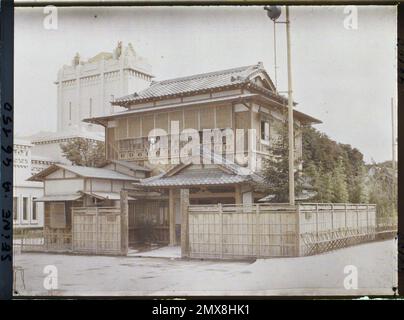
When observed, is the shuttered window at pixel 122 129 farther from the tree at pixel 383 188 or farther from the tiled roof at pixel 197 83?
the tree at pixel 383 188

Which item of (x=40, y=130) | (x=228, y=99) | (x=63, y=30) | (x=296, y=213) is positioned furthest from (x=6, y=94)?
(x=296, y=213)

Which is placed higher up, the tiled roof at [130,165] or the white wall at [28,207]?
the tiled roof at [130,165]

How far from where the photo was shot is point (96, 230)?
14.2ft

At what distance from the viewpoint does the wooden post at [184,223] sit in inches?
168

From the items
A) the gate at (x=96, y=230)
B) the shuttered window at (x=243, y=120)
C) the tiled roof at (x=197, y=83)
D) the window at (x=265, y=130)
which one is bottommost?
the gate at (x=96, y=230)

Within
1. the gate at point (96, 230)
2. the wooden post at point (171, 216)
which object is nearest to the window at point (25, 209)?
the gate at point (96, 230)

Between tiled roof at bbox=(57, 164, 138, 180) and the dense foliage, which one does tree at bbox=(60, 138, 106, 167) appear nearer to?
tiled roof at bbox=(57, 164, 138, 180)

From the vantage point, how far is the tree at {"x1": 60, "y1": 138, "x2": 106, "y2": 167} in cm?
433

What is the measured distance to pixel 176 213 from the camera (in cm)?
431

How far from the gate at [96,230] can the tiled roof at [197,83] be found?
3.18 feet

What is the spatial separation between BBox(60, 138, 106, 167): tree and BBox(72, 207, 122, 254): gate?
1.31 ft

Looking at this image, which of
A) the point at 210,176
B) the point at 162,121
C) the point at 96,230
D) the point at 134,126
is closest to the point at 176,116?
the point at 162,121

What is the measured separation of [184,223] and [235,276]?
615mm
